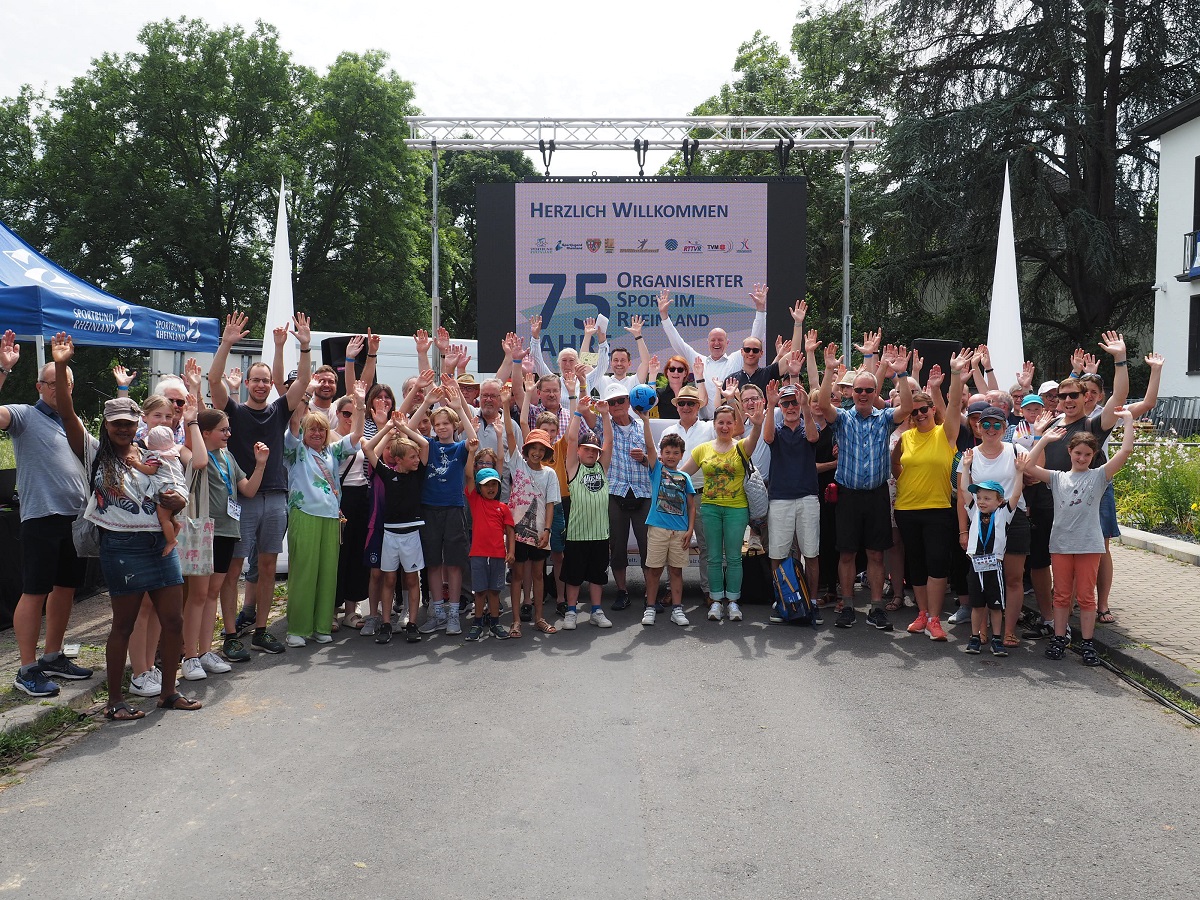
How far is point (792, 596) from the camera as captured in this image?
7844 millimetres

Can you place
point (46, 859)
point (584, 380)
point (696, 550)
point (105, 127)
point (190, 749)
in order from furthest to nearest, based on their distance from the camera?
point (105, 127) → point (584, 380) → point (696, 550) → point (190, 749) → point (46, 859)

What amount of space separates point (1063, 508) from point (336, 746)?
5.18 m

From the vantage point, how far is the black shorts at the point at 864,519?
7.94 metres

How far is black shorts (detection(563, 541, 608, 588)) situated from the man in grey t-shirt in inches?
138

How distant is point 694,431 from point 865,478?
1.62 m

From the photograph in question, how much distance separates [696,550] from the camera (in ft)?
28.5

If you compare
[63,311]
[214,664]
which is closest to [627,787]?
[214,664]

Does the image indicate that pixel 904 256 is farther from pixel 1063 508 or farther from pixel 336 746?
pixel 336 746

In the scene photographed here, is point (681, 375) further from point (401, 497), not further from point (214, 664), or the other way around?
point (214, 664)

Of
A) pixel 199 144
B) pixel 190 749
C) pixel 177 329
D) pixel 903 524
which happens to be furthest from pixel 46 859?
pixel 199 144

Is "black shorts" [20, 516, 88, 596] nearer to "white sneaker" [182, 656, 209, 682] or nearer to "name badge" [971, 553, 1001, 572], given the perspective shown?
"white sneaker" [182, 656, 209, 682]

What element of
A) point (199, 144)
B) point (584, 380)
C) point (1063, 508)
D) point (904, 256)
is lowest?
point (1063, 508)

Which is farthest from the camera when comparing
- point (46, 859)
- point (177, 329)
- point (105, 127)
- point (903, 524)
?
point (105, 127)

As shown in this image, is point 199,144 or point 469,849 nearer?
point 469,849
